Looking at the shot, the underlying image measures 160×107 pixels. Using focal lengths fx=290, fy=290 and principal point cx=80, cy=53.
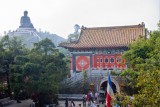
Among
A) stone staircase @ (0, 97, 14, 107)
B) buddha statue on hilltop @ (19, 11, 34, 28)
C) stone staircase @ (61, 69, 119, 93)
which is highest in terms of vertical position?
buddha statue on hilltop @ (19, 11, 34, 28)

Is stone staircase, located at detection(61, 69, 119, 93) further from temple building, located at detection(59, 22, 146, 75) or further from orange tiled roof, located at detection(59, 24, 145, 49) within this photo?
orange tiled roof, located at detection(59, 24, 145, 49)

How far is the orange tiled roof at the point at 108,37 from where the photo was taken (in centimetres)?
3362

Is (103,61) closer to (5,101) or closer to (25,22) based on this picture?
(5,101)

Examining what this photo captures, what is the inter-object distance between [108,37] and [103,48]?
2270 millimetres

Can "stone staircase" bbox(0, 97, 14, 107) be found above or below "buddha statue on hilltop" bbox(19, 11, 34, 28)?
below

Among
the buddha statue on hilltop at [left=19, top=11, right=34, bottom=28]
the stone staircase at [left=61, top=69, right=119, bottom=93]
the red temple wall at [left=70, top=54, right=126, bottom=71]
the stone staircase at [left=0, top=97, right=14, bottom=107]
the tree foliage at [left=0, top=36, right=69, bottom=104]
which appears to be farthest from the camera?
the buddha statue on hilltop at [left=19, top=11, right=34, bottom=28]

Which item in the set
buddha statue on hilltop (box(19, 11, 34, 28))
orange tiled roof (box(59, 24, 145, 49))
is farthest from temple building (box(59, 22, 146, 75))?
buddha statue on hilltop (box(19, 11, 34, 28))

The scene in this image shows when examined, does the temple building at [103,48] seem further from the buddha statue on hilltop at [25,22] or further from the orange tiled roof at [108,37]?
the buddha statue on hilltop at [25,22]

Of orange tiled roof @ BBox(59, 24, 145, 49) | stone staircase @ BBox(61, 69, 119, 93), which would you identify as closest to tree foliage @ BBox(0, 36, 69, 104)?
stone staircase @ BBox(61, 69, 119, 93)

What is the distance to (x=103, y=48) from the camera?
33.5m

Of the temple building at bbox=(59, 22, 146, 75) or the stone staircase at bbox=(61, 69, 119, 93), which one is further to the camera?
the temple building at bbox=(59, 22, 146, 75)

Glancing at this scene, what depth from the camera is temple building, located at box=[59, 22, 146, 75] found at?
1312 inches

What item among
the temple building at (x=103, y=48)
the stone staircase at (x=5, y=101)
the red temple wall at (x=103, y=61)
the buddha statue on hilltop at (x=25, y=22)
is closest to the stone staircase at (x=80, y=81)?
the temple building at (x=103, y=48)

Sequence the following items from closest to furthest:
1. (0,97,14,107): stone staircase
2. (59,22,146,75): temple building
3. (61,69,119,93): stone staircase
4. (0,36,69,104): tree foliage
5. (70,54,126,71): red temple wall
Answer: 1. (0,36,69,104): tree foliage
2. (0,97,14,107): stone staircase
3. (61,69,119,93): stone staircase
4. (59,22,146,75): temple building
5. (70,54,126,71): red temple wall
